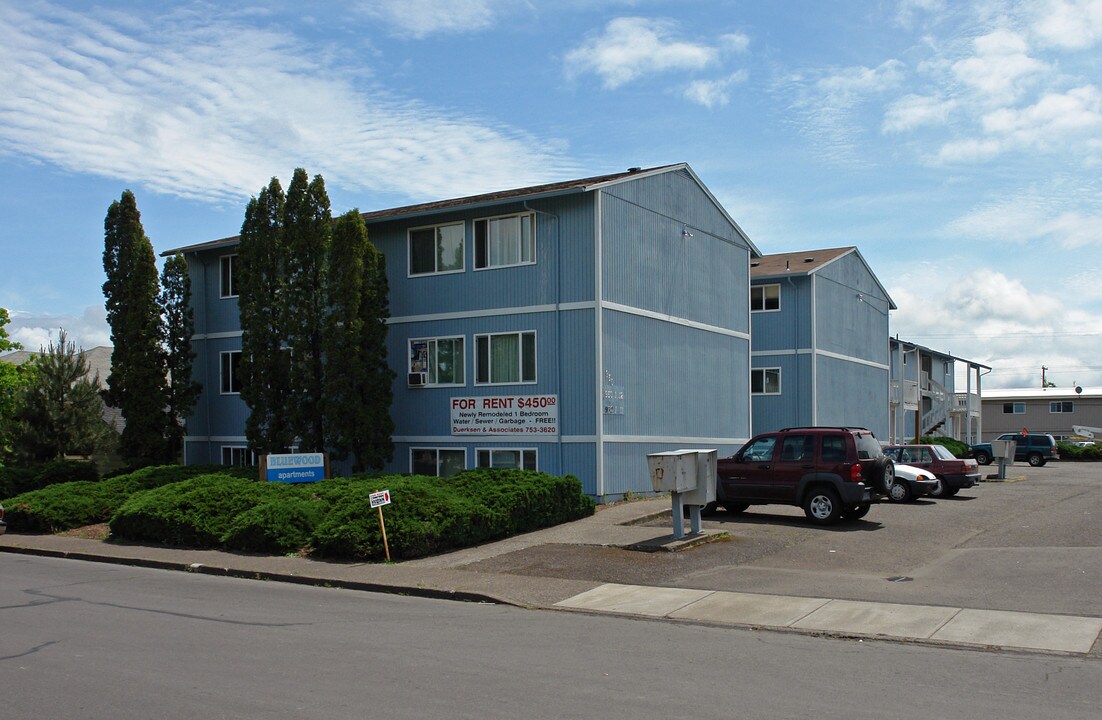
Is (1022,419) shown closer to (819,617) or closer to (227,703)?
(819,617)

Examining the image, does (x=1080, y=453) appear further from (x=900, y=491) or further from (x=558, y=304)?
(x=558, y=304)

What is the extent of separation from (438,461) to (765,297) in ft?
53.6

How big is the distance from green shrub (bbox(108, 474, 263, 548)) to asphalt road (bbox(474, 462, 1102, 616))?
5.56 meters

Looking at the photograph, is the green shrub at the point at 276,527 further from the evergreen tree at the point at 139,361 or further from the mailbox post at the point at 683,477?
the evergreen tree at the point at 139,361

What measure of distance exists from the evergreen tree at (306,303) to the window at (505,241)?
12.0 ft

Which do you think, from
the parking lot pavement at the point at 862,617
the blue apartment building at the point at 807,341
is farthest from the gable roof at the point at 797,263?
the parking lot pavement at the point at 862,617

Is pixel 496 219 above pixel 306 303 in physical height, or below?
above

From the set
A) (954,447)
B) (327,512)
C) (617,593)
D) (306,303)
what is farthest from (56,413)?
(954,447)

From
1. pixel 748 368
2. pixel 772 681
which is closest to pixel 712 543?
pixel 772 681

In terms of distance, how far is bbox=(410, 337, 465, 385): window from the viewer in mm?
25295

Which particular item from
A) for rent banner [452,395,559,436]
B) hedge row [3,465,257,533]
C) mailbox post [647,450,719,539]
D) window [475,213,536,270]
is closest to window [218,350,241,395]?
hedge row [3,465,257,533]

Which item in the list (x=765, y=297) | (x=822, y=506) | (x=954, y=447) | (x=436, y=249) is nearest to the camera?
(x=822, y=506)

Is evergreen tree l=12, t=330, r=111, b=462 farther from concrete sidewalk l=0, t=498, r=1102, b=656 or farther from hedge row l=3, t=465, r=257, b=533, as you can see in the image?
concrete sidewalk l=0, t=498, r=1102, b=656

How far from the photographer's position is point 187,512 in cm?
1836
